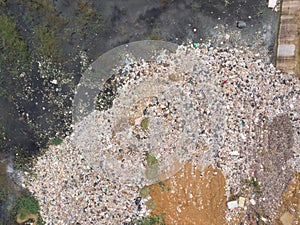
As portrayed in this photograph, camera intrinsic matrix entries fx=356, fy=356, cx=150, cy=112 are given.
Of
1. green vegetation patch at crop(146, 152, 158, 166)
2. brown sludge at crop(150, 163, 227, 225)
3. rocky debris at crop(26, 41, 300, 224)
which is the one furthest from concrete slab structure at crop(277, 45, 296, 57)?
green vegetation patch at crop(146, 152, 158, 166)

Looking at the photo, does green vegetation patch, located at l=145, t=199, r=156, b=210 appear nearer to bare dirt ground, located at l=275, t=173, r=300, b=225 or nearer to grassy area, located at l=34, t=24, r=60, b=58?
bare dirt ground, located at l=275, t=173, r=300, b=225

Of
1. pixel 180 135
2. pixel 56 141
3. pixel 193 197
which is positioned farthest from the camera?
pixel 56 141

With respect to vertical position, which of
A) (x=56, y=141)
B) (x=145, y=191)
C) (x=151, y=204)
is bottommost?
(x=151, y=204)

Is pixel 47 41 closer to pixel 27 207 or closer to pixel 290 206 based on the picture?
pixel 27 207

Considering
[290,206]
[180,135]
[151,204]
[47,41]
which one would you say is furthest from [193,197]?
[47,41]

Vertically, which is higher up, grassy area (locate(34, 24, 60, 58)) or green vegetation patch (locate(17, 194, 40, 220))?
grassy area (locate(34, 24, 60, 58))

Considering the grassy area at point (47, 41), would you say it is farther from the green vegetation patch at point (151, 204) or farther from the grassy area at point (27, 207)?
the green vegetation patch at point (151, 204)

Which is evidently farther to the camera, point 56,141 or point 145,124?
point 56,141

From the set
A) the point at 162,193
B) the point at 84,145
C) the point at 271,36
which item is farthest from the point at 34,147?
the point at 271,36
